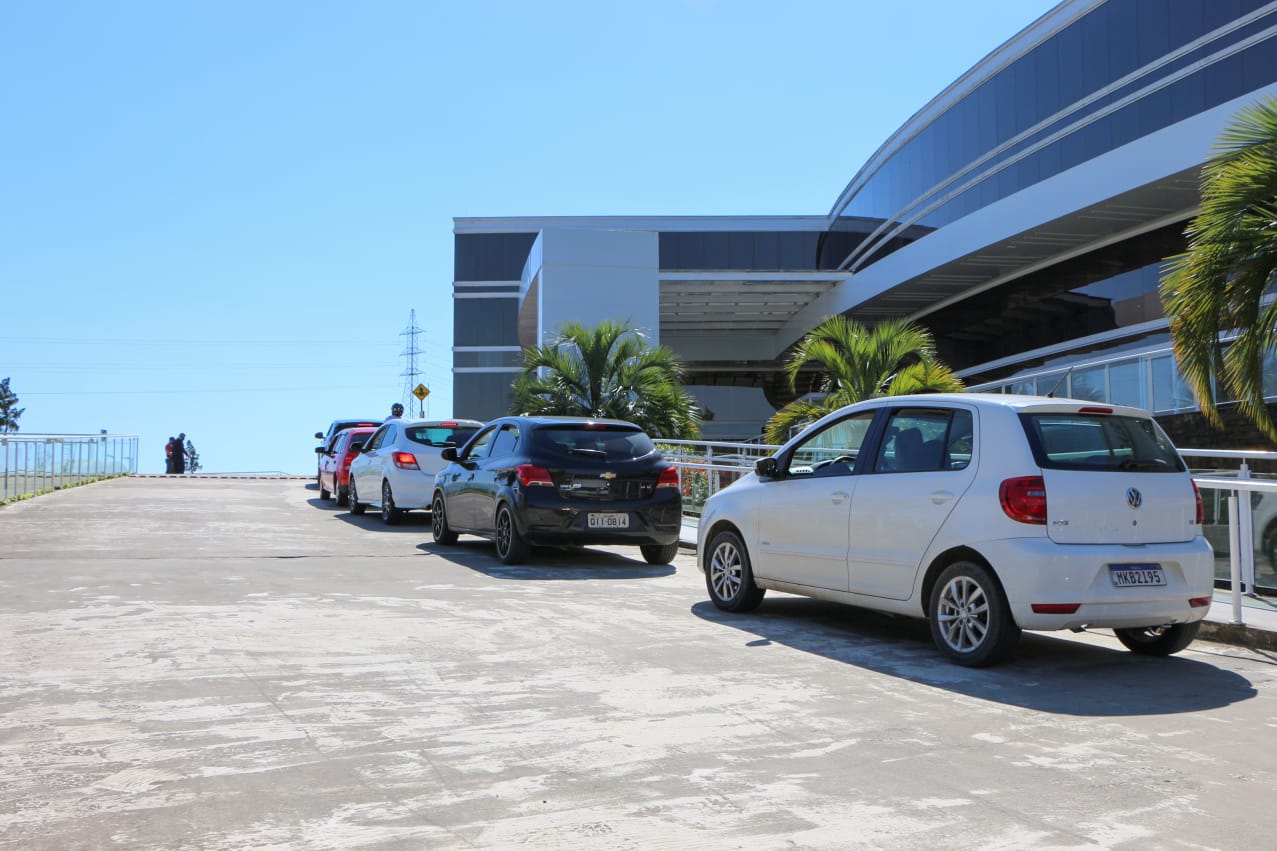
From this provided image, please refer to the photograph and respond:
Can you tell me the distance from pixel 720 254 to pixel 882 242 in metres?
14.8

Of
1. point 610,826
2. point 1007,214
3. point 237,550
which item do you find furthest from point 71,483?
point 610,826

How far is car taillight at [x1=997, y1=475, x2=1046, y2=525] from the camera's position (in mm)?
6977

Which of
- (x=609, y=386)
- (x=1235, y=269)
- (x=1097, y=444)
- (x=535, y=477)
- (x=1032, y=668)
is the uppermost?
(x=1235, y=269)

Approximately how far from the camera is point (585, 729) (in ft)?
18.2

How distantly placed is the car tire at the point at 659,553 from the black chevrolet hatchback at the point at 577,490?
1 centimetres

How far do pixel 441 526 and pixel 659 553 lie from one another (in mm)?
3114

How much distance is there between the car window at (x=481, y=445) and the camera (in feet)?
45.4

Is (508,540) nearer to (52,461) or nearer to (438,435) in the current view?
(438,435)

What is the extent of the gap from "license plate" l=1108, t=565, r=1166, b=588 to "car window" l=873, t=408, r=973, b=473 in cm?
106

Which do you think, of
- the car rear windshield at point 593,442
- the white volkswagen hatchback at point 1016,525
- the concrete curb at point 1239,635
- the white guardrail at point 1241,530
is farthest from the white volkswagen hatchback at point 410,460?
the concrete curb at point 1239,635

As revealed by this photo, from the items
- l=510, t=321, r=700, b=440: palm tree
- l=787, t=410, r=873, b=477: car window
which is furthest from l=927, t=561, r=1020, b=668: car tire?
l=510, t=321, r=700, b=440: palm tree

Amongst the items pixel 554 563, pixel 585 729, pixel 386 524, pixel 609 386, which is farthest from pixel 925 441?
pixel 609 386

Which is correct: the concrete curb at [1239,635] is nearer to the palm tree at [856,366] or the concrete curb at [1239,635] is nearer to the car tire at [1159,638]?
the car tire at [1159,638]

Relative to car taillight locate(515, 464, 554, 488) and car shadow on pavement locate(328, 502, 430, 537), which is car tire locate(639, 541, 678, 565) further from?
car shadow on pavement locate(328, 502, 430, 537)
